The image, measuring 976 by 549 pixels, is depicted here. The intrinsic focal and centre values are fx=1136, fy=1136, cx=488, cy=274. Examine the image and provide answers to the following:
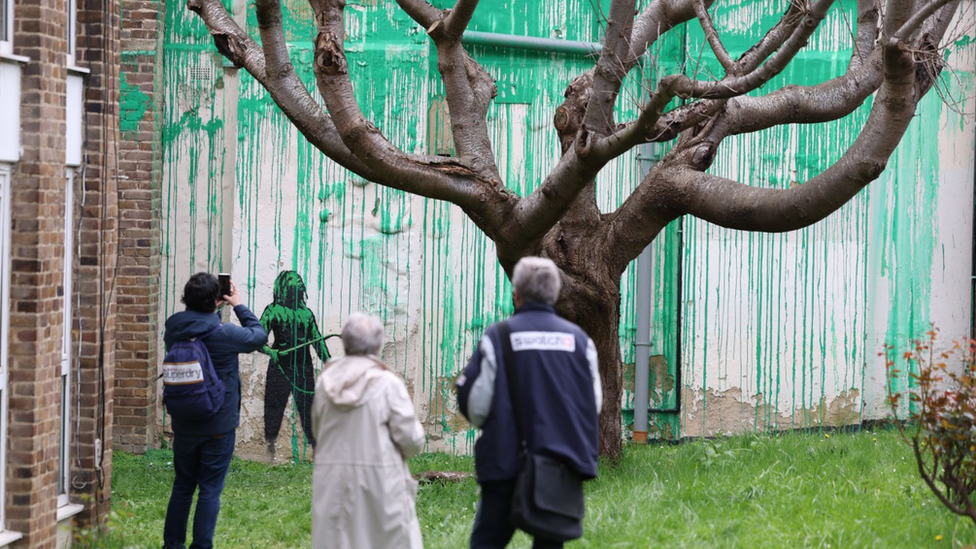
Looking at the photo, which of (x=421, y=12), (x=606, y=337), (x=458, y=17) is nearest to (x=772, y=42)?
(x=458, y=17)

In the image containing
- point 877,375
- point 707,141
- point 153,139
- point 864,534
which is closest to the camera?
point 864,534

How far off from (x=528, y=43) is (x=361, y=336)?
6182 mm

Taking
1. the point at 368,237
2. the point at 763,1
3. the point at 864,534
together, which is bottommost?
the point at 864,534

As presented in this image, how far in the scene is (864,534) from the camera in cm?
646

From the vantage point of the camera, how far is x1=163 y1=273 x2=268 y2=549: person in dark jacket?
6.60m

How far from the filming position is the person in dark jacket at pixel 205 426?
6.60 metres

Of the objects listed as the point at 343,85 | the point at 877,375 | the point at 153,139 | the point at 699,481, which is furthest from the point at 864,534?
the point at 153,139

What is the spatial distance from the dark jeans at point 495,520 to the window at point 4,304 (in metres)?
3.10

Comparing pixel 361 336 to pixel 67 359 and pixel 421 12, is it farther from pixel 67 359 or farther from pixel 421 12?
pixel 421 12

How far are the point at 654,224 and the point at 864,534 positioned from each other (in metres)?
2.68

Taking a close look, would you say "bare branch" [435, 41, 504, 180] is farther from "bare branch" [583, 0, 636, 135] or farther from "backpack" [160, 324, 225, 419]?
"backpack" [160, 324, 225, 419]

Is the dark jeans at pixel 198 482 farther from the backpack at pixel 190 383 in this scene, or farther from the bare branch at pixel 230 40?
the bare branch at pixel 230 40

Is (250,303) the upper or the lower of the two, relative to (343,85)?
lower

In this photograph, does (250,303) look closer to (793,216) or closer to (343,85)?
(343,85)
